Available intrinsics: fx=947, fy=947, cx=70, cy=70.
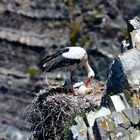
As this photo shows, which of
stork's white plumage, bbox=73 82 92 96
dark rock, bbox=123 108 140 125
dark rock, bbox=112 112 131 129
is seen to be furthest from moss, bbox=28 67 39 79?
dark rock, bbox=123 108 140 125

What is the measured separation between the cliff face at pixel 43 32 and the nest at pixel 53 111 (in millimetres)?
34920

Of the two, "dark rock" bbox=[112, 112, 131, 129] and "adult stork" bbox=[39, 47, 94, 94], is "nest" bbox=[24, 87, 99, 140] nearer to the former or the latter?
"adult stork" bbox=[39, 47, 94, 94]

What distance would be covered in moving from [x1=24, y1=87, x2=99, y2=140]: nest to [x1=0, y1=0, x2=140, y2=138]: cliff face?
3492cm

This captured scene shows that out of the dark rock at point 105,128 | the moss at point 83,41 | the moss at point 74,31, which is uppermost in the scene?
the dark rock at point 105,128

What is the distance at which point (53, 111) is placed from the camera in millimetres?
22594

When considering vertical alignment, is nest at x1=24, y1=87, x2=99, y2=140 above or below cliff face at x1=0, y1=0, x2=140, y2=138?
above

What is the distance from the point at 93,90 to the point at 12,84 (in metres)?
35.2

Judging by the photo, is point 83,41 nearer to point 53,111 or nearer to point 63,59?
point 63,59

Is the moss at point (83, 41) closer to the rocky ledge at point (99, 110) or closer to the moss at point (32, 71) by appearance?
the moss at point (32, 71)

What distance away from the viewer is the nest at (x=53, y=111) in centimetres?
2225

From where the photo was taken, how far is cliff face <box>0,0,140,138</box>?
2322 inches

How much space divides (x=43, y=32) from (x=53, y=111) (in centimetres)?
3839

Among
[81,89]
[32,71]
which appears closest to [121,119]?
[81,89]

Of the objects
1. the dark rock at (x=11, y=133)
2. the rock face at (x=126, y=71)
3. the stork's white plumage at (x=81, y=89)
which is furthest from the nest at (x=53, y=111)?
the dark rock at (x=11, y=133)
